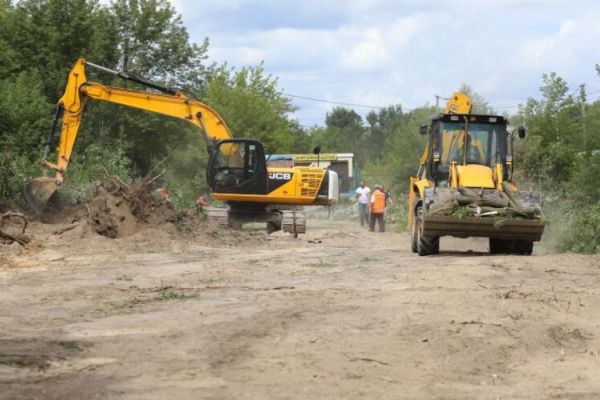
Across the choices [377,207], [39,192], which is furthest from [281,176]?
[377,207]

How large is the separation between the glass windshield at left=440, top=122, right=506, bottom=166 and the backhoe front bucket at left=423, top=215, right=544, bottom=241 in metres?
2.48

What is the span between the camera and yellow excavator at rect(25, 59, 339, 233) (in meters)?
24.5

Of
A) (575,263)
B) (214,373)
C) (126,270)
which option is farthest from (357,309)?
(575,263)

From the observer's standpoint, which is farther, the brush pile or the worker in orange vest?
the worker in orange vest

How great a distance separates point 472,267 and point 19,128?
16195mm

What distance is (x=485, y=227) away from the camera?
57.7ft

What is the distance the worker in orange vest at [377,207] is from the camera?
32625mm

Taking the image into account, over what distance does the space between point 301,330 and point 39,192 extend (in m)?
14.8

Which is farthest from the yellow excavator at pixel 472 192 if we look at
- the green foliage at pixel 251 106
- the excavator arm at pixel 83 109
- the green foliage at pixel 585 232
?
the green foliage at pixel 251 106

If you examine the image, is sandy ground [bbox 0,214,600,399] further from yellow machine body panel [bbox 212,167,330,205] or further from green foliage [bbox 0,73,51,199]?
yellow machine body panel [bbox 212,167,330,205]

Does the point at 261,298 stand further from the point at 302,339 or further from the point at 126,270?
the point at 126,270

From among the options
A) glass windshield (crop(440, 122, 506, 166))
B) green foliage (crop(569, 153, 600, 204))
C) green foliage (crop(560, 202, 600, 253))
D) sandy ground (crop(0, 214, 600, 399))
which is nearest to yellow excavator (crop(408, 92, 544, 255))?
glass windshield (crop(440, 122, 506, 166))

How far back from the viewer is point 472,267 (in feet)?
50.3

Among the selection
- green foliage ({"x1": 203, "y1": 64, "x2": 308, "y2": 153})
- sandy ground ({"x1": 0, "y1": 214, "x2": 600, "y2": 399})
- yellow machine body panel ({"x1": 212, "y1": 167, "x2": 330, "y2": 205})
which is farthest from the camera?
green foliage ({"x1": 203, "y1": 64, "x2": 308, "y2": 153})
